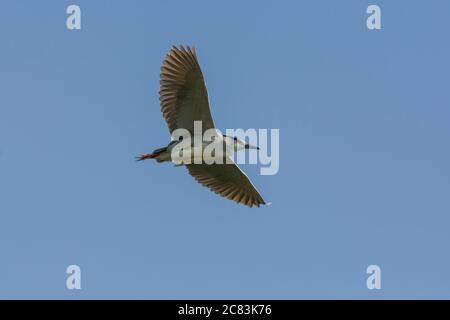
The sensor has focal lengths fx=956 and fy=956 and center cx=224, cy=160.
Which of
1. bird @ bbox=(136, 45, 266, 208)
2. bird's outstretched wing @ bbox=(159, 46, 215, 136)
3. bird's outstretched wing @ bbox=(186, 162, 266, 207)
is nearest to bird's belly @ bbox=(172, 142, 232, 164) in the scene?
bird @ bbox=(136, 45, 266, 208)

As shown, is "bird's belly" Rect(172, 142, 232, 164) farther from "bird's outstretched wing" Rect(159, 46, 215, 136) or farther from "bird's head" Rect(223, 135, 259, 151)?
"bird's outstretched wing" Rect(159, 46, 215, 136)

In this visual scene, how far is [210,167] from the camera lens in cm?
1905

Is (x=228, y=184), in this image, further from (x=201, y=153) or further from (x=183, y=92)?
(x=183, y=92)

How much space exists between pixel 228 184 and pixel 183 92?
2538 millimetres

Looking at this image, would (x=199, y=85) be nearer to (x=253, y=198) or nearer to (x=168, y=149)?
(x=168, y=149)

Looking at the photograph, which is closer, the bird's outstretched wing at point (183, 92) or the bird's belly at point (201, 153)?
the bird's outstretched wing at point (183, 92)

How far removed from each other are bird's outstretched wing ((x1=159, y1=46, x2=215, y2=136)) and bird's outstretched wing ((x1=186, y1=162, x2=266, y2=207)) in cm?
149

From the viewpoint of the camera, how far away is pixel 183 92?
1783 cm

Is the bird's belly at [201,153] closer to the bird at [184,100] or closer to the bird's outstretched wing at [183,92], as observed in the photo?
the bird at [184,100]

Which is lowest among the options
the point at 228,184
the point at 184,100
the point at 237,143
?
the point at 228,184

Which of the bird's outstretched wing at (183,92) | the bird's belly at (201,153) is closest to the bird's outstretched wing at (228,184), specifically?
the bird's belly at (201,153)

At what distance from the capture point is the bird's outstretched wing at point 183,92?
17.6m

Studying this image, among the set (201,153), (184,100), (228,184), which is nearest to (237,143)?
(201,153)

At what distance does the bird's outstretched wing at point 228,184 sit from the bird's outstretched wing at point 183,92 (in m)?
1.49
